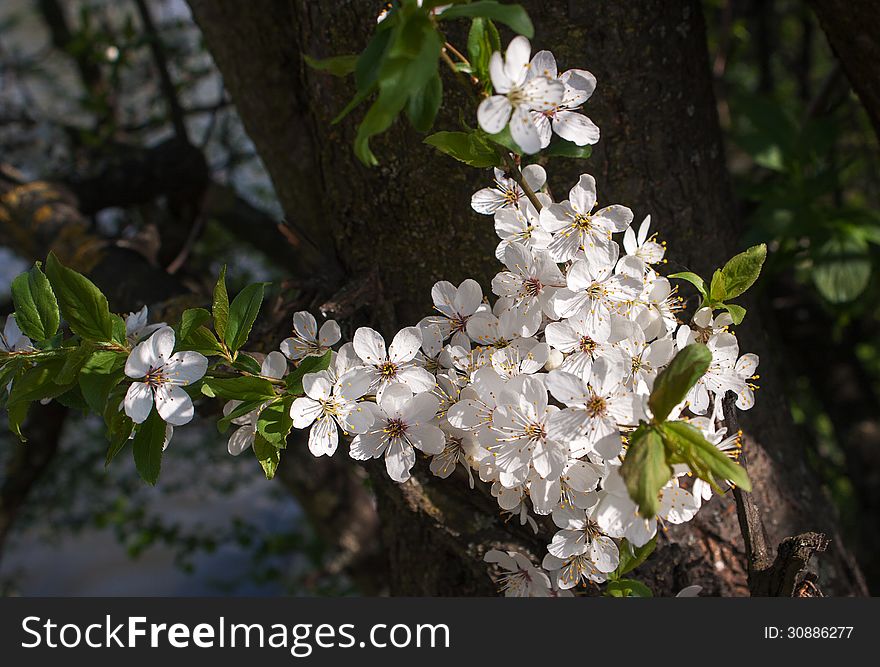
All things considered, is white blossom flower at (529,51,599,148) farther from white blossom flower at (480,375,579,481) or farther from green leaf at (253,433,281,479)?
green leaf at (253,433,281,479)

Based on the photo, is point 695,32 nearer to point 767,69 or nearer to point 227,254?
point 767,69

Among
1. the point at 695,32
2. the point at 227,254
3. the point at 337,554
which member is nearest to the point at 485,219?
the point at 695,32

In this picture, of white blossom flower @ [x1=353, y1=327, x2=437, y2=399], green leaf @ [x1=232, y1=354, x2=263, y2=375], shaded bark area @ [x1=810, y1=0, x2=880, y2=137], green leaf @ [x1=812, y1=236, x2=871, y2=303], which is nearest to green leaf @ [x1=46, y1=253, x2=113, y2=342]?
green leaf @ [x1=232, y1=354, x2=263, y2=375]

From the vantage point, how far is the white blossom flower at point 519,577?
0.83m

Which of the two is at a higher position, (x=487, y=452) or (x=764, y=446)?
(x=487, y=452)

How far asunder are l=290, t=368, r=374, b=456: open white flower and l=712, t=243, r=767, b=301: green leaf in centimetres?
34

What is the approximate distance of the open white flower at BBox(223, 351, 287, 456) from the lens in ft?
2.31

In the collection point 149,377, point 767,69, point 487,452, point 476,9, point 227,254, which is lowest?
point 227,254

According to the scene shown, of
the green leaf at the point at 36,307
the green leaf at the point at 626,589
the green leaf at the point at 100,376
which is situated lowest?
the green leaf at the point at 626,589

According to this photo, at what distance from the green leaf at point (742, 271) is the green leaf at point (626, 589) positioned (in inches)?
12.2

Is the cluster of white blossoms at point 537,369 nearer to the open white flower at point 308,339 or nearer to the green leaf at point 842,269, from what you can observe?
the open white flower at point 308,339

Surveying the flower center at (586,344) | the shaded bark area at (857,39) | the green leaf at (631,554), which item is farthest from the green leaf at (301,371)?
the shaded bark area at (857,39)

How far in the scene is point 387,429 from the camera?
69 cm

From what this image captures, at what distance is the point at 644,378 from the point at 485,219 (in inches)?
13.3
